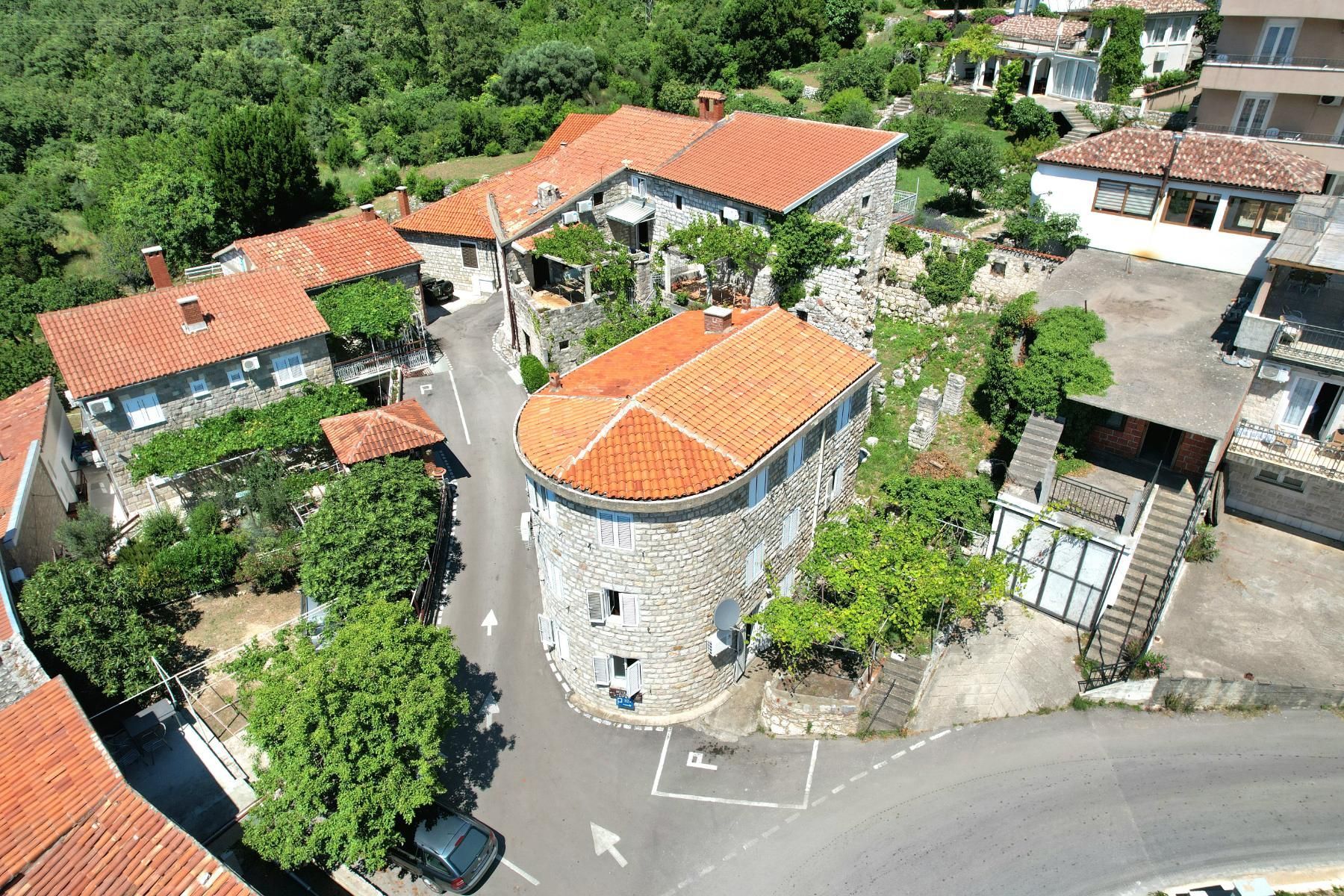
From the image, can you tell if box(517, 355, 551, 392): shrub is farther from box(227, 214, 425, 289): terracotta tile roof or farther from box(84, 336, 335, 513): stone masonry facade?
box(227, 214, 425, 289): terracotta tile roof

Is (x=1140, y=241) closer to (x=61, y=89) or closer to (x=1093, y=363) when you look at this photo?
(x=1093, y=363)

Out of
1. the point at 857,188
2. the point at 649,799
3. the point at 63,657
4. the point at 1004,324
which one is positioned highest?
the point at 857,188

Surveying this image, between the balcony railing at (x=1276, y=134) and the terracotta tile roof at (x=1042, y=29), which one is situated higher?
the terracotta tile roof at (x=1042, y=29)

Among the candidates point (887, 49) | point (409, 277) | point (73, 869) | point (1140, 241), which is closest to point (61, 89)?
point (409, 277)

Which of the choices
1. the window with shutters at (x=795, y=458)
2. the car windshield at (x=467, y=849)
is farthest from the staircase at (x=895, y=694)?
the car windshield at (x=467, y=849)

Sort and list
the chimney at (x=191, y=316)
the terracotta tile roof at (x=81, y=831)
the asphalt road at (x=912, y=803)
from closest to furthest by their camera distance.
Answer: the terracotta tile roof at (x=81, y=831) < the asphalt road at (x=912, y=803) < the chimney at (x=191, y=316)

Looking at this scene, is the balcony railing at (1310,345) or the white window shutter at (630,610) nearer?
the white window shutter at (630,610)

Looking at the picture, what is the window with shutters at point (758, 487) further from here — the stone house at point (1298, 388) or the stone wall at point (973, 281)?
the stone wall at point (973, 281)

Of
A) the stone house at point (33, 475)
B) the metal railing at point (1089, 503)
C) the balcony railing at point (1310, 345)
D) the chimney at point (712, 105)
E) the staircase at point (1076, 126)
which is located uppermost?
the chimney at point (712, 105)

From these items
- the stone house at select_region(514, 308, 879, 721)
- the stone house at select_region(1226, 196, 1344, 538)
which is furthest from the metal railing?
the stone house at select_region(514, 308, 879, 721)
